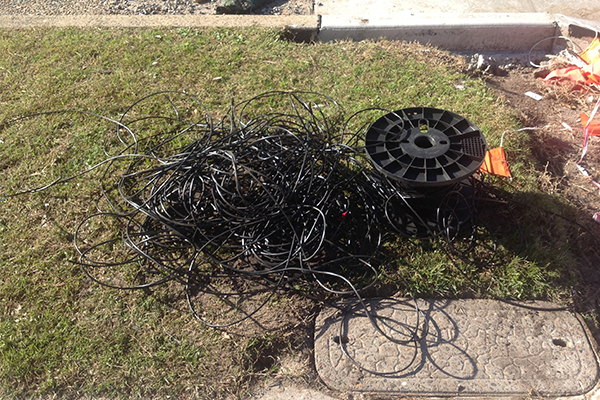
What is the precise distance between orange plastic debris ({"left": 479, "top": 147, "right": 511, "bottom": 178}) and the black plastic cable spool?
2.44 ft

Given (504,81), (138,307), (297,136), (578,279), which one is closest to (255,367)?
(138,307)

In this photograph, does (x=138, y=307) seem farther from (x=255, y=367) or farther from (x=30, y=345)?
(x=255, y=367)

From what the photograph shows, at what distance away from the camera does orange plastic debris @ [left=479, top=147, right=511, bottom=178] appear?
3.22 metres

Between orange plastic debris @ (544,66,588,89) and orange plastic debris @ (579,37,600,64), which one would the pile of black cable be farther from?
orange plastic debris @ (579,37,600,64)

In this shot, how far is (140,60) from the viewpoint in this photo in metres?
4.47

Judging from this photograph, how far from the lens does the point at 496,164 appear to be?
3.27 meters

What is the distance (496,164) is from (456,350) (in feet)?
5.26

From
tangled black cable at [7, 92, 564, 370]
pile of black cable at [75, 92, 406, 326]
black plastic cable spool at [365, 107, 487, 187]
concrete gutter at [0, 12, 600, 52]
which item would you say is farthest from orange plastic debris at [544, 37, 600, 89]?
pile of black cable at [75, 92, 406, 326]

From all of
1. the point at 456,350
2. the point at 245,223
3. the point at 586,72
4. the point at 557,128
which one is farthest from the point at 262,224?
the point at 586,72

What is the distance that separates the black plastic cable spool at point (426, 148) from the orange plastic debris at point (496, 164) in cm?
75

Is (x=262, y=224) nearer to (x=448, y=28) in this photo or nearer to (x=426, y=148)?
(x=426, y=148)

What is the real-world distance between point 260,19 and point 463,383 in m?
4.50

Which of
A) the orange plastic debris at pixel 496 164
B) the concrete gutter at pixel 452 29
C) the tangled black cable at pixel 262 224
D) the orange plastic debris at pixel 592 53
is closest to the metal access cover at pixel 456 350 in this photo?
the tangled black cable at pixel 262 224

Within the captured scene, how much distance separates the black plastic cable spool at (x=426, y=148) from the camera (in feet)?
8.04
